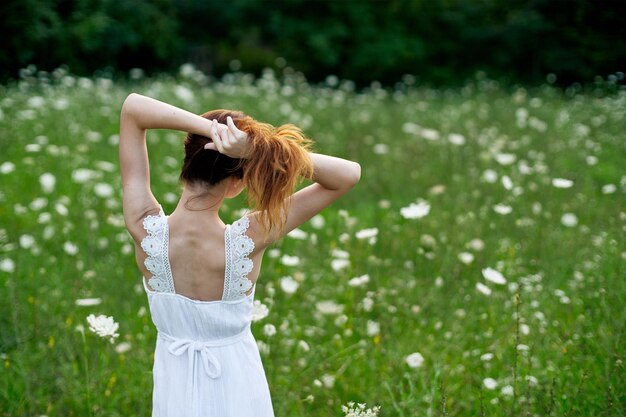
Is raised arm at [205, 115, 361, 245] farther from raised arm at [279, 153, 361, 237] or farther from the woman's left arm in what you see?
the woman's left arm

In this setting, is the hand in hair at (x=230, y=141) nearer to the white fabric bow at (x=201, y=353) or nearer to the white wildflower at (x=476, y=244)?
the white fabric bow at (x=201, y=353)

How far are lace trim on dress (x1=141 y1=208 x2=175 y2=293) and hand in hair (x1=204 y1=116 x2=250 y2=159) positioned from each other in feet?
0.94

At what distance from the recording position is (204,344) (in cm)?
201

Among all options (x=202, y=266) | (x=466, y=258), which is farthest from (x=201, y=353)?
(x=466, y=258)

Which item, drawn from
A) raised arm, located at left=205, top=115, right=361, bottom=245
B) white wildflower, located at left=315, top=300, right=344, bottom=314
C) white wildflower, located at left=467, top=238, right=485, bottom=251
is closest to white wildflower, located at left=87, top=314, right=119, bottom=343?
raised arm, located at left=205, top=115, right=361, bottom=245

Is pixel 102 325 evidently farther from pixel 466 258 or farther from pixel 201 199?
pixel 466 258

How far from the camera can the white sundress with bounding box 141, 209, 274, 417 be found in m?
1.99

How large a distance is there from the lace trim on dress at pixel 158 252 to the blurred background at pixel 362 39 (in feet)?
65.4

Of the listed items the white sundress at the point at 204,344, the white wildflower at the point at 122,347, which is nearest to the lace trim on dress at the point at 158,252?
the white sundress at the point at 204,344

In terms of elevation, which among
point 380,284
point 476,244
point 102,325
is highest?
point 102,325

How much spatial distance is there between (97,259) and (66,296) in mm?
804

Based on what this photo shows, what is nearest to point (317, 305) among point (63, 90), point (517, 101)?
point (63, 90)

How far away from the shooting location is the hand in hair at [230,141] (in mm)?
1795

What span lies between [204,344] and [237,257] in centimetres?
25
